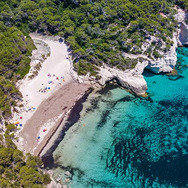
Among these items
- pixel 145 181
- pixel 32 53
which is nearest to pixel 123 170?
pixel 145 181

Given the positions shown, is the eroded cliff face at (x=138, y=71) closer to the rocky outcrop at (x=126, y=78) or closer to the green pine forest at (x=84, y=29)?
the rocky outcrop at (x=126, y=78)

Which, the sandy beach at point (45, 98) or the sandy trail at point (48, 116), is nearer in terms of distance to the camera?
the sandy trail at point (48, 116)

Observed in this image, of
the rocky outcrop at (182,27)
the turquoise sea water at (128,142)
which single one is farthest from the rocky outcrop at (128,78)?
the rocky outcrop at (182,27)

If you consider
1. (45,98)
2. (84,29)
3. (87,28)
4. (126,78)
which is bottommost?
(45,98)

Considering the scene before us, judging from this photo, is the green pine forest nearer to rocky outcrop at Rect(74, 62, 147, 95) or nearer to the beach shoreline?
rocky outcrop at Rect(74, 62, 147, 95)

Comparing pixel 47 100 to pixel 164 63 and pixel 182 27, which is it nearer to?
pixel 164 63

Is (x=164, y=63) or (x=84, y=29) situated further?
(x=84, y=29)

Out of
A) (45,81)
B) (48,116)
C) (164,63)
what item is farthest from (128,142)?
(164,63)
